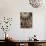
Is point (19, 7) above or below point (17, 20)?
above

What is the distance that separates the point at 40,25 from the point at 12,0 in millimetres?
1334

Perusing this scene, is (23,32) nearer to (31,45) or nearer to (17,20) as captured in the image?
(17,20)

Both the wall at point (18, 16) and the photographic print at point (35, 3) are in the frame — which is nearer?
the wall at point (18, 16)

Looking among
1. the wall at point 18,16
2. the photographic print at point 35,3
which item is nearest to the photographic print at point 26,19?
the wall at point 18,16

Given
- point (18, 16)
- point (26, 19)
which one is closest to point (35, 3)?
point (26, 19)

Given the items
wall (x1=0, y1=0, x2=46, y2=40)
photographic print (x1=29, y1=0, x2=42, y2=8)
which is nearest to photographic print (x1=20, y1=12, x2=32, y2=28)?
wall (x1=0, y1=0, x2=46, y2=40)

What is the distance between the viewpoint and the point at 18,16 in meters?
4.82

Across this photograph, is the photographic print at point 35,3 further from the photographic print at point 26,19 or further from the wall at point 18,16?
the photographic print at point 26,19

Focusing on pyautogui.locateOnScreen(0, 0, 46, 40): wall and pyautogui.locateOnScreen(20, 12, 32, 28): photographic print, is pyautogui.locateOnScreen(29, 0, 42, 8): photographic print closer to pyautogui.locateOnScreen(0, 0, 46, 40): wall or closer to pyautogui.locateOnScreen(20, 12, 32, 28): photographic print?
pyautogui.locateOnScreen(0, 0, 46, 40): wall

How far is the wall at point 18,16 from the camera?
188 inches

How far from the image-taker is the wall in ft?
15.6

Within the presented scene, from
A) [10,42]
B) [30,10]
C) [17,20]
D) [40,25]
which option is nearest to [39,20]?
[40,25]

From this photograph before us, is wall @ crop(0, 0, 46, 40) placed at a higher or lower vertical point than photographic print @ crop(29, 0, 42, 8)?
lower

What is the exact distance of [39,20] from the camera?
489cm
